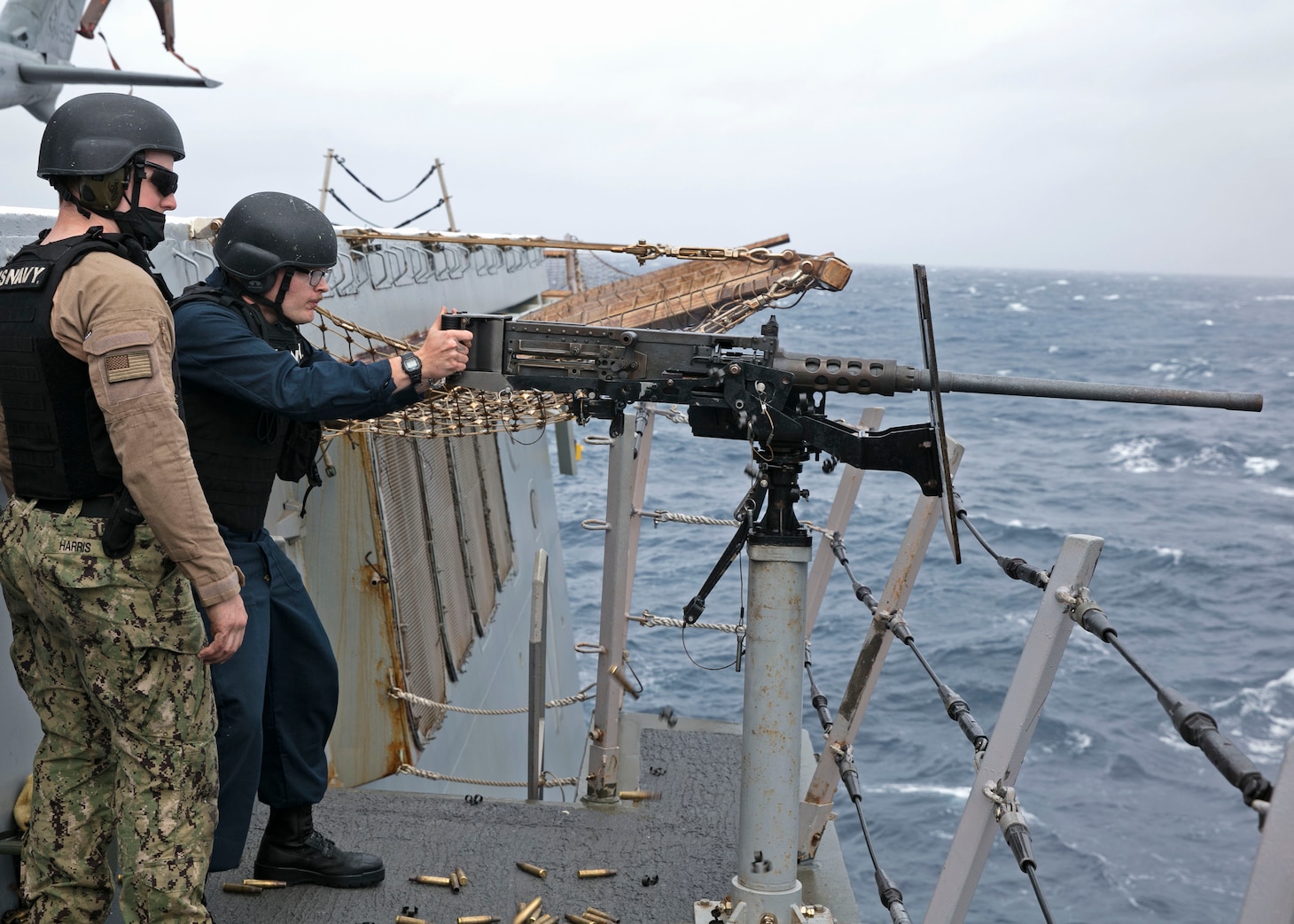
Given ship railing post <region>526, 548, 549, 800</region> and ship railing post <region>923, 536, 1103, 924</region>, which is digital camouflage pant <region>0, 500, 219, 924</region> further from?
ship railing post <region>526, 548, 549, 800</region>

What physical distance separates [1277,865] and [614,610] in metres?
3.46

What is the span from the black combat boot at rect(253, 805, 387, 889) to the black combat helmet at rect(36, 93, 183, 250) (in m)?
1.96

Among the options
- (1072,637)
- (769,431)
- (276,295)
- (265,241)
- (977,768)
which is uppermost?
(265,241)

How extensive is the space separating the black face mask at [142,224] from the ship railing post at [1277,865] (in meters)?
2.72

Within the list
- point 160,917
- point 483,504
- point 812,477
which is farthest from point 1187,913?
point 812,477

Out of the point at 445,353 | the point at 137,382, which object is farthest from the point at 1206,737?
the point at 137,382

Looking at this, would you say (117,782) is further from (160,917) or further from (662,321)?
(662,321)

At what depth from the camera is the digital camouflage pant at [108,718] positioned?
2.87 m

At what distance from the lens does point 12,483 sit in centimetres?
299

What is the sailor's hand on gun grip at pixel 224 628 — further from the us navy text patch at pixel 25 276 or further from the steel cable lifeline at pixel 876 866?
the steel cable lifeline at pixel 876 866

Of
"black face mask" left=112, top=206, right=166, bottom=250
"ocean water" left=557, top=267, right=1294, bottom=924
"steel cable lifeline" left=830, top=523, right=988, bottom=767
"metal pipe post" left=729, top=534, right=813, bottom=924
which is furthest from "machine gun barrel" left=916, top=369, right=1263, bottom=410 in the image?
"black face mask" left=112, top=206, right=166, bottom=250

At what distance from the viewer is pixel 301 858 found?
12.7 ft

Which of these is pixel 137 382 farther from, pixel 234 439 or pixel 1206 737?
pixel 1206 737

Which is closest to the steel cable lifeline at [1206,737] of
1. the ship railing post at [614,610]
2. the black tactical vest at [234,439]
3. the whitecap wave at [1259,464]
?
the black tactical vest at [234,439]
